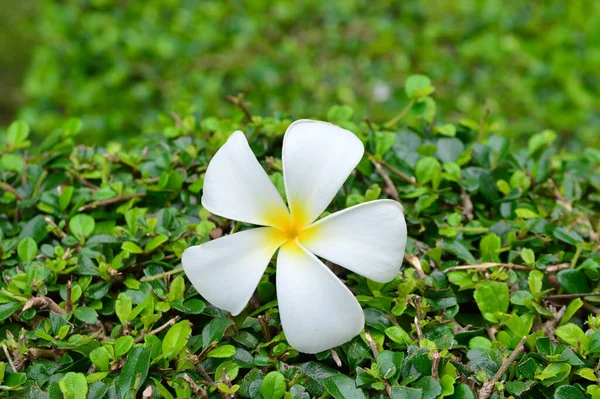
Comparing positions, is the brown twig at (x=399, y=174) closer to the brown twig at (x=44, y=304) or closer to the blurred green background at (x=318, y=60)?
the brown twig at (x=44, y=304)

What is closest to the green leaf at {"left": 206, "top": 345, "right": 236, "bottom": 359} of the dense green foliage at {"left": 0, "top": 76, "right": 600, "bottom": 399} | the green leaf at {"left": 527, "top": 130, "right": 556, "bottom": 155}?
the dense green foliage at {"left": 0, "top": 76, "right": 600, "bottom": 399}

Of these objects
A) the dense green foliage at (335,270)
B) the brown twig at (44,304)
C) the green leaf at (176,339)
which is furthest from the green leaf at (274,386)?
the brown twig at (44,304)

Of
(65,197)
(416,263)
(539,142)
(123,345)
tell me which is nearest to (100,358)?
(123,345)

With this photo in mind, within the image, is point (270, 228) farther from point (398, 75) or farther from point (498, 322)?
point (398, 75)

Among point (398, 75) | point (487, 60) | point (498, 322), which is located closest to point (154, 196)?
point (498, 322)

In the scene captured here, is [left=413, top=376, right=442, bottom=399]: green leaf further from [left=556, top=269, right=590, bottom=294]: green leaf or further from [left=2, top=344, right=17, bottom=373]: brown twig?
[left=2, top=344, right=17, bottom=373]: brown twig

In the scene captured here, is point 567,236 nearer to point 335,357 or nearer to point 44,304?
point 335,357

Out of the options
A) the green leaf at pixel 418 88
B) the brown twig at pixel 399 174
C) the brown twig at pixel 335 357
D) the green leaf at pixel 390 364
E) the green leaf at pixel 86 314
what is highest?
the green leaf at pixel 418 88
